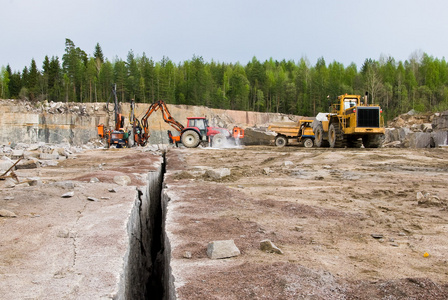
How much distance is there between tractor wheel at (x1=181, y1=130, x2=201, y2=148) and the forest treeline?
107ft

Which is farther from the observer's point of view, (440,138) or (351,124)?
(440,138)

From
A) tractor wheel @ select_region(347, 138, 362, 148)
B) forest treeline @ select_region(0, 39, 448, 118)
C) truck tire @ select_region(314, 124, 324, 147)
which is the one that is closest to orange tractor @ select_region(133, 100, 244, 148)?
truck tire @ select_region(314, 124, 324, 147)

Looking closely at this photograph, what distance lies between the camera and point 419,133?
59.1ft

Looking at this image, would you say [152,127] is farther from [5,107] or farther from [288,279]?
[288,279]

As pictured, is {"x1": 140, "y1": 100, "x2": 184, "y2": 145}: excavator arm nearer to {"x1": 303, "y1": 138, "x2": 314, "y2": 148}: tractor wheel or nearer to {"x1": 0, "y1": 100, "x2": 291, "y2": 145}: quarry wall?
{"x1": 303, "y1": 138, "x2": 314, "y2": 148}: tractor wheel

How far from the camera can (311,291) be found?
1989 mm

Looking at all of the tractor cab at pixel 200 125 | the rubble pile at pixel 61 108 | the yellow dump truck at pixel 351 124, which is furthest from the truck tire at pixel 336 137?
the rubble pile at pixel 61 108

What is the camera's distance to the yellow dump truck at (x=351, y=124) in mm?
13734

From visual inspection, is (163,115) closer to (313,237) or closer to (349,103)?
(349,103)

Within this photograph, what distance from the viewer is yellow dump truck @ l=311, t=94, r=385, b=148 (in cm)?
1373

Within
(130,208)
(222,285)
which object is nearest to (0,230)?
(130,208)

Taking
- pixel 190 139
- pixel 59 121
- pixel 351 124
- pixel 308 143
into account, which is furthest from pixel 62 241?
pixel 59 121

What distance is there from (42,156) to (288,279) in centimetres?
1081

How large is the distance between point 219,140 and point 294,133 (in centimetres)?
475
